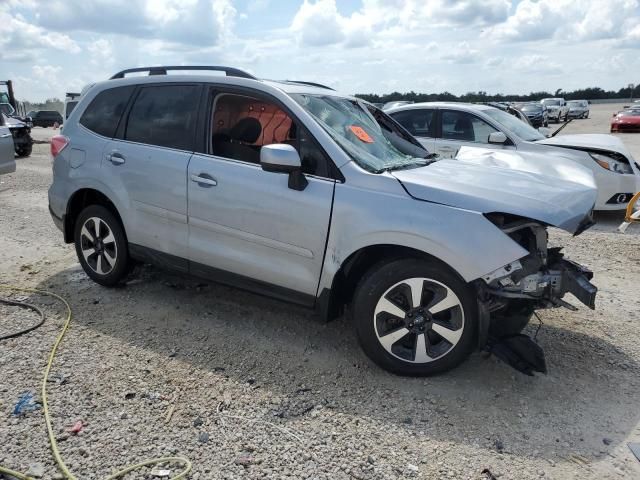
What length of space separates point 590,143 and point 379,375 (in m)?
6.22

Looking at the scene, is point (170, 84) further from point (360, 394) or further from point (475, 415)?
point (475, 415)

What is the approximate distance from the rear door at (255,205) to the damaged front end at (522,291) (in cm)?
110

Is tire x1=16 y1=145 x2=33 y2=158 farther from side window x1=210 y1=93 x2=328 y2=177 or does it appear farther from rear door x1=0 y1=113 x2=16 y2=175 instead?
side window x1=210 y1=93 x2=328 y2=177

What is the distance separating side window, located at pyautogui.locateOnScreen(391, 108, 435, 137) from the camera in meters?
8.52

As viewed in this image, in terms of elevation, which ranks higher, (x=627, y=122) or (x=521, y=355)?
(x=627, y=122)

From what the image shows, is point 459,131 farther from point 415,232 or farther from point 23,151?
point 23,151

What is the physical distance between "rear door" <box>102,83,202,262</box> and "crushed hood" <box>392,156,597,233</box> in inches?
67.9

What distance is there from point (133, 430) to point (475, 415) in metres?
1.93

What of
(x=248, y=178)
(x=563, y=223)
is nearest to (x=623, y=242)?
(x=563, y=223)

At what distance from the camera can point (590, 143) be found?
8047 mm

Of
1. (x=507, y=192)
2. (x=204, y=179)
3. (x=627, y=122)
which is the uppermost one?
(x=627, y=122)

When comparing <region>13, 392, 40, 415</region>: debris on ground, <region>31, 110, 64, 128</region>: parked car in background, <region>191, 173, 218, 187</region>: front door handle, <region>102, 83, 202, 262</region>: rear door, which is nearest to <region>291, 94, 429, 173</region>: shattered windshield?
<region>191, 173, 218, 187</region>: front door handle

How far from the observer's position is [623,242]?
6.71 metres


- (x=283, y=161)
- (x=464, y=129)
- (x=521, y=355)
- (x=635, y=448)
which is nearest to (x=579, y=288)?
(x=521, y=355)
